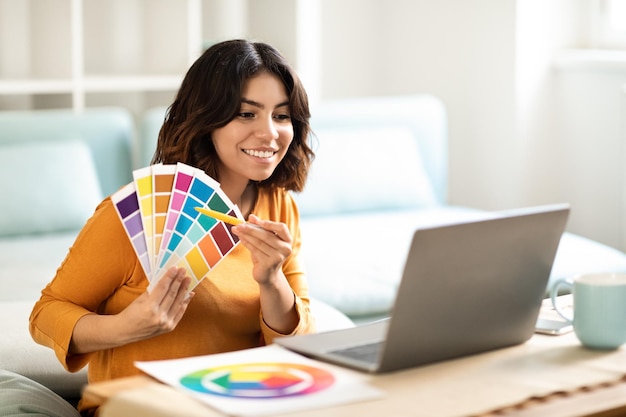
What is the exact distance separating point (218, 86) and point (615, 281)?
70 centimetres

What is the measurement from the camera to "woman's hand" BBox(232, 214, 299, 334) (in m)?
1.45

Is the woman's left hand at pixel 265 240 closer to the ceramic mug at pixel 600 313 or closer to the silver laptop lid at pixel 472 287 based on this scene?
the silver laptop lid at pixel 472 287

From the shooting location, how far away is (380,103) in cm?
398

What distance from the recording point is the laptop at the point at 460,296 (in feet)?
3.99

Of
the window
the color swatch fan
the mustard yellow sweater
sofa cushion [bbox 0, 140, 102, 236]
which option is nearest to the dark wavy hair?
the mustard yellow sweater

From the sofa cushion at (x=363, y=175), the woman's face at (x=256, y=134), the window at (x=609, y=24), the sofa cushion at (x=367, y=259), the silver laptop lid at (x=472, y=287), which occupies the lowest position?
the sofa cushion at (x=367, y=259)

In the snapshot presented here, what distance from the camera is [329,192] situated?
3654 millimetres

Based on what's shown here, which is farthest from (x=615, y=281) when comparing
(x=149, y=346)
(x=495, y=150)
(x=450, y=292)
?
(x=495, y=150)

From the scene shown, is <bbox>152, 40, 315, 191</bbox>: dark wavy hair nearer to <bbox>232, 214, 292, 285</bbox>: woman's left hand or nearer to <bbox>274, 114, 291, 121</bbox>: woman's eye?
<bbox>274, 114, 291, 121</bbox>: woman's eye

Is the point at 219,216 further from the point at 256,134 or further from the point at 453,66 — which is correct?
the point at 453,66

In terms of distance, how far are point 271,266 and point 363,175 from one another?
2227mm

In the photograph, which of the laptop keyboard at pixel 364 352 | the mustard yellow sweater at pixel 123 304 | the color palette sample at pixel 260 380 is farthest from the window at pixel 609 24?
the color palette sample at pixel 260 380

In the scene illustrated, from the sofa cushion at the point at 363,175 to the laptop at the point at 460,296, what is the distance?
2.21 m

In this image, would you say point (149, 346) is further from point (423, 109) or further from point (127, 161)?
point (423, 109)
